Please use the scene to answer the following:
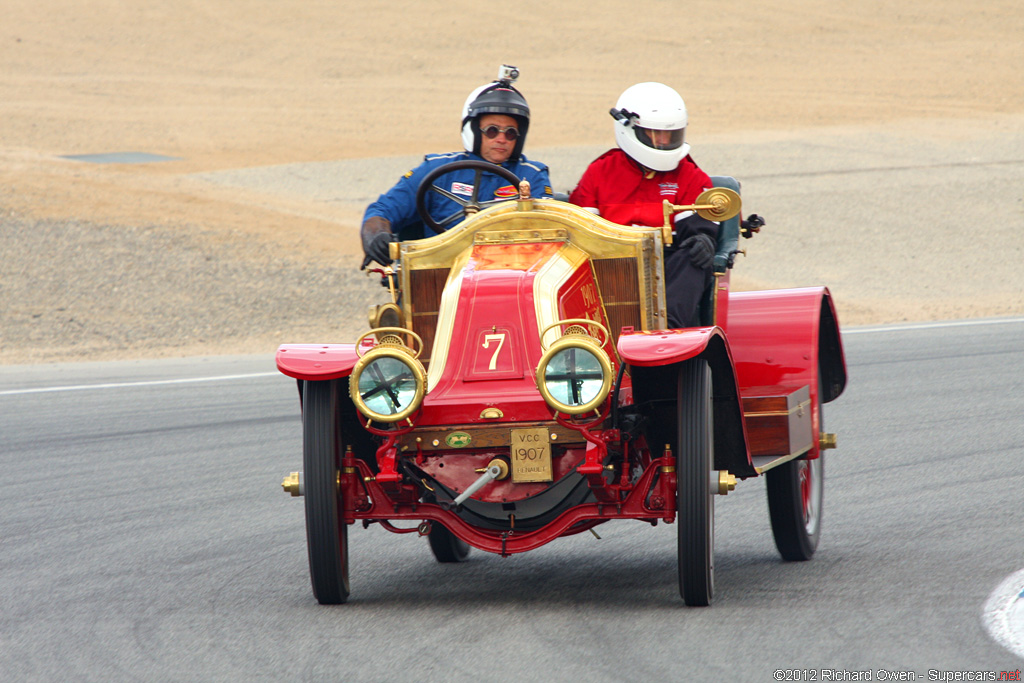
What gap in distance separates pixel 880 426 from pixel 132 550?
18.1 feet

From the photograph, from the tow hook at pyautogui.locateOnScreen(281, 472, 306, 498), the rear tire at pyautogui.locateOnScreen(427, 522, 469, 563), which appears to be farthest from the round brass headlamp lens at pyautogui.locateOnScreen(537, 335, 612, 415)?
the rear tire at pyautogui.locateOnScreen(427, 522, 469, 563)

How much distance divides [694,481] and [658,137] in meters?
2.05

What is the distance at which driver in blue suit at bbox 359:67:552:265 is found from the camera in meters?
6.80

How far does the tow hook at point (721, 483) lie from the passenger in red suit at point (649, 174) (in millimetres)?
1227

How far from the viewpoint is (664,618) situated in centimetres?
534

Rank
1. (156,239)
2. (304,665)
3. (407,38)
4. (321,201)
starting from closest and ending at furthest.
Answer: (304,665), (156,239), (321,201), (407,38)

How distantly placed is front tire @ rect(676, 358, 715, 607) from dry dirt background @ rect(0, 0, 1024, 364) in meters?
12.0

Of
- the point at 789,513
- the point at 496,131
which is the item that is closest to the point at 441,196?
the point at 496,131

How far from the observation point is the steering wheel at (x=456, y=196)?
638 cm

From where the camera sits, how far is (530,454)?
17.7ft

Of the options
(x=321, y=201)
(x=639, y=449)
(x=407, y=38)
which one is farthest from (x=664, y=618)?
(x=407, y=38)

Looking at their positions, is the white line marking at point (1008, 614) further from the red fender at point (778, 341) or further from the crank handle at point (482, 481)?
the crank handle at point (482, 481)

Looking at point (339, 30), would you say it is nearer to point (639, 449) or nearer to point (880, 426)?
point (880, 426)

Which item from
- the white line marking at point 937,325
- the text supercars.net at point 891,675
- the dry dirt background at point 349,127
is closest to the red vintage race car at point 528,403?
the text supercars.net at point 891,675
